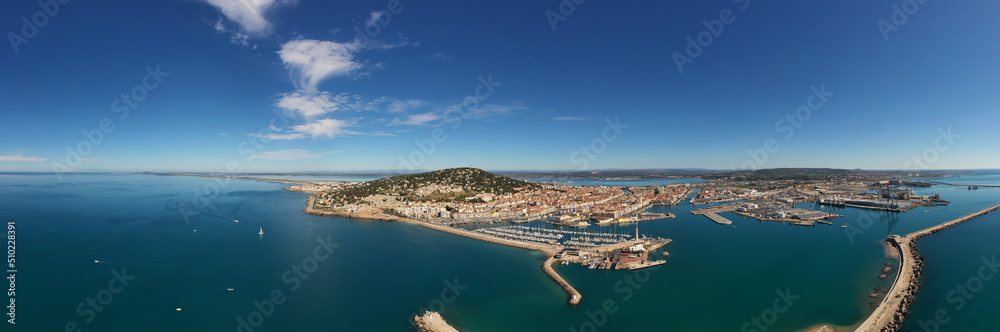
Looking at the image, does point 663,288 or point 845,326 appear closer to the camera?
point 845,326

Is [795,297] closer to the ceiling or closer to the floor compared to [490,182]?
closer to the floor

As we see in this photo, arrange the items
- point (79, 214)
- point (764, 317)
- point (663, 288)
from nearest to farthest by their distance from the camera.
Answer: point (764, 317)
point (663, 288)
point (79, 214)

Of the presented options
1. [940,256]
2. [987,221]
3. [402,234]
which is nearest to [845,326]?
[940,256]

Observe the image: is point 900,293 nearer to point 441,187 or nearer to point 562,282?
point 562,282

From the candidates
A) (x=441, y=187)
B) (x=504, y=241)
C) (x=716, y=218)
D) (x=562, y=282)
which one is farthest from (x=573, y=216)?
(x=441, y=187)

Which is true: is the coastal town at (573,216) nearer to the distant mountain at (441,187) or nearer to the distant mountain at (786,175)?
the distant mountain at (441,187)

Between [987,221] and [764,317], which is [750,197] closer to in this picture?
[987,221]
